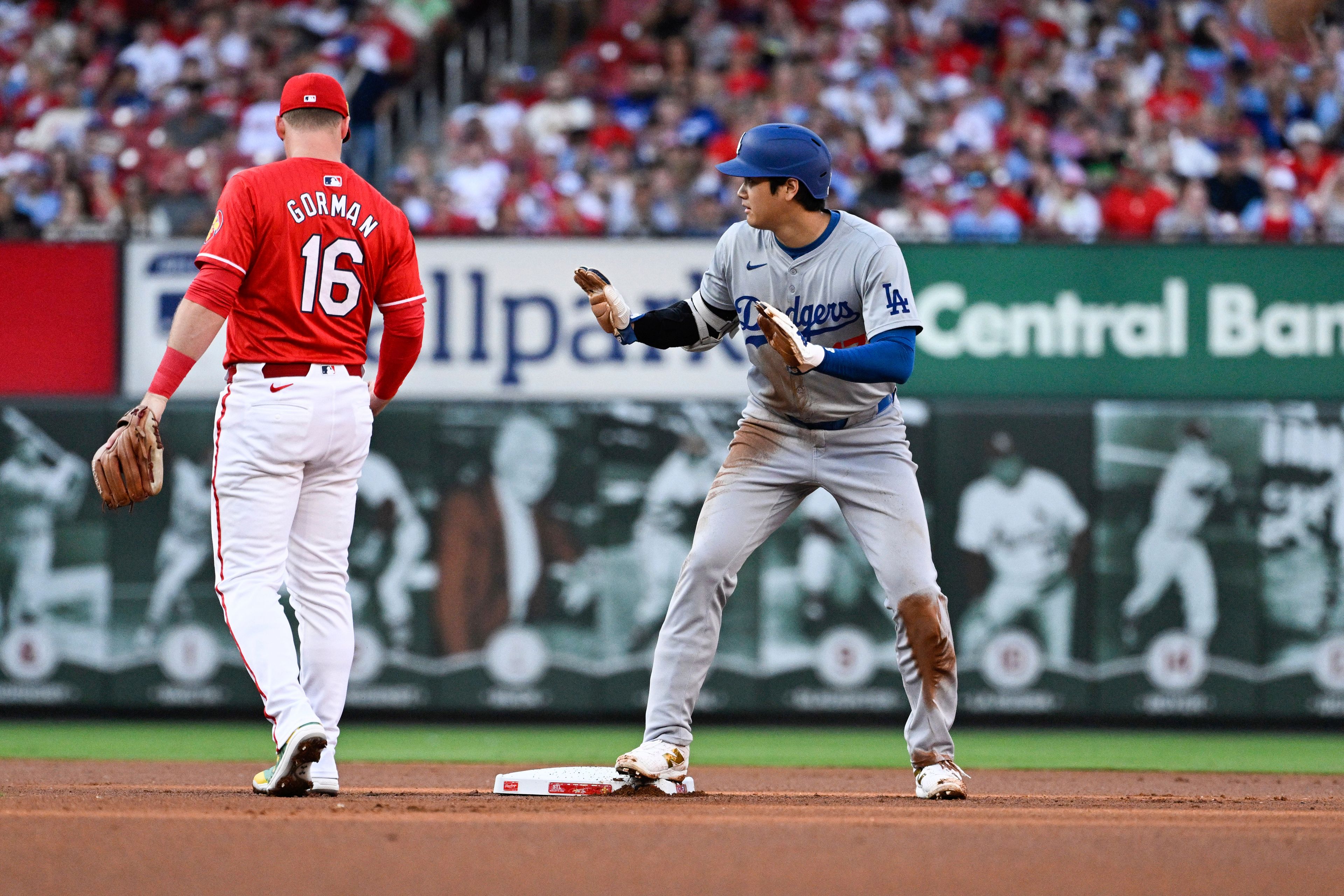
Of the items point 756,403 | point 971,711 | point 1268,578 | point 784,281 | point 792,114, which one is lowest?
point 971,711

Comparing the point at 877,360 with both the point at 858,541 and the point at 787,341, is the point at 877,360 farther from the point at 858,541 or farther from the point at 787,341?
the point at 858,541

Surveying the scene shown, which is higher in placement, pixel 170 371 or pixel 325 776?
pixel 170 371

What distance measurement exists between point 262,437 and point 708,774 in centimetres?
304

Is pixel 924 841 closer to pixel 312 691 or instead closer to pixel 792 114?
pixel 312 691

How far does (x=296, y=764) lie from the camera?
4.98 metres

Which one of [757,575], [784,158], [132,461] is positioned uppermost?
[784,158]

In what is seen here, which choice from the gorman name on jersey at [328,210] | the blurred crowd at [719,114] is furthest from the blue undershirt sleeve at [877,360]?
the blurred crowd at [719,114]

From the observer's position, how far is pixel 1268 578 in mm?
10570

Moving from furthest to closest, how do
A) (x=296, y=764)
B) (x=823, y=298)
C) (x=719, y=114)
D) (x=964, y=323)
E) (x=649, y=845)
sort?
(x=719, y=114) < (x=964, y=323) < (x=823, y=298) < (x=296, y=764) < (x=649, y=845)

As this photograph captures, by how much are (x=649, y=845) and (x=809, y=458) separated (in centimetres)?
166

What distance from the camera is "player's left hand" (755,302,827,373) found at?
503cm

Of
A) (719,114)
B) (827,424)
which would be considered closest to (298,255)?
(827,424)

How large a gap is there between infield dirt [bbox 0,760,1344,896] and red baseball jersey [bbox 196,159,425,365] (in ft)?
4.46

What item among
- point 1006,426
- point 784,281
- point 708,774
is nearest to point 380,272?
point 784,281
